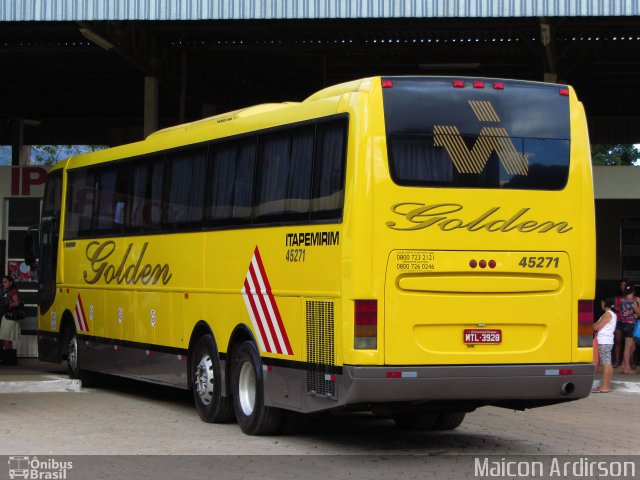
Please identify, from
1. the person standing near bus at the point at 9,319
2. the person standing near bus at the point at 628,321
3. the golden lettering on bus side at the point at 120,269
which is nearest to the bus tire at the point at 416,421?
the golden lettering on bus side at the point at 120,269

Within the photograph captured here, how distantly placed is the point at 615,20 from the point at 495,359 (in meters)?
13.5

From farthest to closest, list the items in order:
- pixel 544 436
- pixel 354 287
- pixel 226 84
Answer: pixel 226 84
pixel 544 436
pixel 354 287

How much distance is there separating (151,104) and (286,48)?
3.51 meters

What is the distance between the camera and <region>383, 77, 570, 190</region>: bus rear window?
10875 mm

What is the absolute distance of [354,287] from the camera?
416 inches

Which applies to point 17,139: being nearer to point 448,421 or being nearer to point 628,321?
point 628,321

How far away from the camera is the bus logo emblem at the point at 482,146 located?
36.0ft

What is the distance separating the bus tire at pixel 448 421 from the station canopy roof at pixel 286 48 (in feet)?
29.8

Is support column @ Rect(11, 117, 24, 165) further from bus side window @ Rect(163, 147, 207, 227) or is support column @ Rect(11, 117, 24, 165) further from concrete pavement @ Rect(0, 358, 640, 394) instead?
bus side window @ Rect(163, 147, 207, 227)

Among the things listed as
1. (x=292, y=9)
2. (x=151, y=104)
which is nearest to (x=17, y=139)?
(x=151, y=104)

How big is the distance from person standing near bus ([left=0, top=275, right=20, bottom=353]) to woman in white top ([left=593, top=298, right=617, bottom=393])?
1075 centimetres

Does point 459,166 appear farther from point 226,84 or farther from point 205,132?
point 226,84

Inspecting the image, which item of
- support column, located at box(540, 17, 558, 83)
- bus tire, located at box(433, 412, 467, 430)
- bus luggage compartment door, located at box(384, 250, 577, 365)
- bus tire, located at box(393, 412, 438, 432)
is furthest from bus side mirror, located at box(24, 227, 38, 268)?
bus luggage compartment door, located at box(384, 250, 577, 365)

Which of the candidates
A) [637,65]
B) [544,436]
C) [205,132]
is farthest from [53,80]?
[544,436]
